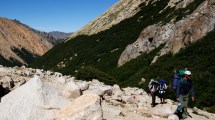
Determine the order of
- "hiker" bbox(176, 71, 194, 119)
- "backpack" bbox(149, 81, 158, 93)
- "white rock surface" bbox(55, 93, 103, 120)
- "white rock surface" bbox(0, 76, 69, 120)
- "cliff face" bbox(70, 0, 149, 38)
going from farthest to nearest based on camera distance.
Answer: "cliff face" bbox(70, 0, 149, 38) → "backpack" bbox(149, 81, 158, 93) → "hiker" bbox(176, 71, 194, 119) → "white rock surface" bbox(0, 76, 69, 120) → "white rock surface" bbox(55, 93, 103, 120)

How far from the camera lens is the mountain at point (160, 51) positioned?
129 ft

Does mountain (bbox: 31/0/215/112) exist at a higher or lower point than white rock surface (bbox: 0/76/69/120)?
higher

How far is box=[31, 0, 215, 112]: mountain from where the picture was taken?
39.5 metres

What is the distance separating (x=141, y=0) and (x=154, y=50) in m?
47.3

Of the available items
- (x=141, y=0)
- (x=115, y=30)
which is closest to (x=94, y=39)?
(x=115, y=30)

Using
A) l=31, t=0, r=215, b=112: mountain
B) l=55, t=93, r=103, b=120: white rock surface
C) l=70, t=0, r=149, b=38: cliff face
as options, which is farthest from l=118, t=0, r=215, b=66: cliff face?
l=70, t=0, r=149, b=38: cliff face

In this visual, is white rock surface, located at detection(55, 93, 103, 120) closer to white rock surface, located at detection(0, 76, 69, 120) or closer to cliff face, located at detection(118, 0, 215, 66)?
white rock surface, located at detection(0, 76, 69, 120)

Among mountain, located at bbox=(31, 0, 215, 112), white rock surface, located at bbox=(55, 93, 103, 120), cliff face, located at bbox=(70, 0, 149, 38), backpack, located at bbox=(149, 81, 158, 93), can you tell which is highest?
cliff face, located at bbox=(70, 0, 149, 38)

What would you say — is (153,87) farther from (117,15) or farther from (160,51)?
(117,15)

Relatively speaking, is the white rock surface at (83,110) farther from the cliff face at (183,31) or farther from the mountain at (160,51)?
the cliff face at (183,31)

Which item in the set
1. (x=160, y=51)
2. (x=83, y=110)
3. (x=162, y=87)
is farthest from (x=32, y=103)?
(x=160, y=51)

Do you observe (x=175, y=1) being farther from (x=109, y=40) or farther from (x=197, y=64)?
(x=197, y=64)

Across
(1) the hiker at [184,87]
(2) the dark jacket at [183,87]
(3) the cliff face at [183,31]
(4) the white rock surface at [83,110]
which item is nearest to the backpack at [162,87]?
(1) the hiker at [184,87]

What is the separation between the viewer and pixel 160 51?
50562 millimetres
